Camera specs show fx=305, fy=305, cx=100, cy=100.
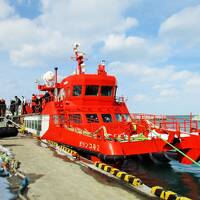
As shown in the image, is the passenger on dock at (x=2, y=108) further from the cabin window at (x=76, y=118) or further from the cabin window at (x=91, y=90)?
the cabin window at (x=76, y=118)

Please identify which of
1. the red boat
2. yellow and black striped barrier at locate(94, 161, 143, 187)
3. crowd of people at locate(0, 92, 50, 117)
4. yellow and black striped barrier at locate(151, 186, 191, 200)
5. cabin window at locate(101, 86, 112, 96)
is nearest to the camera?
yellow and black striped barrier at locate(151, 186, 191, 200)

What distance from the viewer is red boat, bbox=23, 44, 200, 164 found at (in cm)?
1438

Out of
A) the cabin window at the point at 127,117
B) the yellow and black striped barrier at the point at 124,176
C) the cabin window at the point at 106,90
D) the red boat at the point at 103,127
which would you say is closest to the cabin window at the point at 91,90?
the red boat at the point at 103,127

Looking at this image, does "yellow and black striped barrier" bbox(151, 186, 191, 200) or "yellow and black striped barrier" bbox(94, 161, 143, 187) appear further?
"yellow and black striped barrier" bbox(94, 161, 143, 187)

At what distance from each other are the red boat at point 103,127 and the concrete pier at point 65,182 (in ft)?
6.05

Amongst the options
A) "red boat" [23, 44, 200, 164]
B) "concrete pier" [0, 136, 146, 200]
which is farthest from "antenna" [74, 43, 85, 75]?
"concrete pier" [0, 136, 146, 200]

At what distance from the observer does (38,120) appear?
80.3 ft

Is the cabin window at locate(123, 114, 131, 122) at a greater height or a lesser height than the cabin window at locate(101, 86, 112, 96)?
lesser

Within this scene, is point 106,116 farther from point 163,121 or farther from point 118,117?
point 163,121

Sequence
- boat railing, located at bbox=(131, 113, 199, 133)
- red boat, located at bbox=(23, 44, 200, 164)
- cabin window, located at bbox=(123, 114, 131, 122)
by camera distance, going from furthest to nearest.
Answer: cabin window, located at bbox=(123, 114, 131, 122) → boat railing, located at bbox=(131, 113, 199, 133) → red boat, located at bbox=(23, 44, 200, 164)

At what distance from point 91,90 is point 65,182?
32.9ft

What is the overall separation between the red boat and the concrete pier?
1843mm

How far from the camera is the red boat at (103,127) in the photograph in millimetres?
14375

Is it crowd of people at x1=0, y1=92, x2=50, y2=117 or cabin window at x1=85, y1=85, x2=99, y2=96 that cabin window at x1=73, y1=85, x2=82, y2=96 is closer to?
cabin window at x1=85, y1=85, x2=99, y2=96
